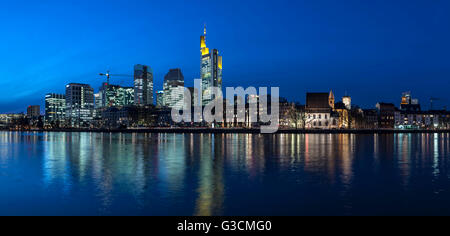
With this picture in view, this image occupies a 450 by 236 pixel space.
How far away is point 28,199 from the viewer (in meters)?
17.0

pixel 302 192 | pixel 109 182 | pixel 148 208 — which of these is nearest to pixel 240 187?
pixel 302 192

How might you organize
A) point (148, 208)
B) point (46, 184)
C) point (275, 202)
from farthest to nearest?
point (46, 184)
point (275, 202)
point (148, 208)

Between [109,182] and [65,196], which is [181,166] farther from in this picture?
[65,196]

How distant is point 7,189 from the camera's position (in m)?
19.6

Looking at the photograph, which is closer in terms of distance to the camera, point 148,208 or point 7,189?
point 148,208

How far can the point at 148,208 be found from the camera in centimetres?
1479

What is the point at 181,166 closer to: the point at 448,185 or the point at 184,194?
the point at 184,194

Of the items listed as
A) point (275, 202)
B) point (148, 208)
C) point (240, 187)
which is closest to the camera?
point (148, 208)

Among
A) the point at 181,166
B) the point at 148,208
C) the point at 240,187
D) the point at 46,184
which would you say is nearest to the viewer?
the point at 148,208

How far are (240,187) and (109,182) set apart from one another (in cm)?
720

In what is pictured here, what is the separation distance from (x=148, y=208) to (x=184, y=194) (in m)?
2.87

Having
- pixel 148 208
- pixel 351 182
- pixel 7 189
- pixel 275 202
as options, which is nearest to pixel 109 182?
pixel 7 189

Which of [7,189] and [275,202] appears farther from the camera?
[7,189]
